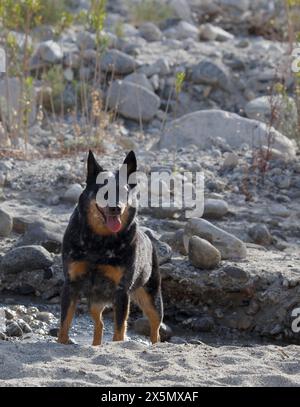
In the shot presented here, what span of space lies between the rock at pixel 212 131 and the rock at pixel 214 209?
2025 millimetres

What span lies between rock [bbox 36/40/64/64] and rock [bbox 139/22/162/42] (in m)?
2.39

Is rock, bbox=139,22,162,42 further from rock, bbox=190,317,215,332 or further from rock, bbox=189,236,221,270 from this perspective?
rock, bbox=190,317,215,332

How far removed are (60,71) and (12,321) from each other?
275 inches

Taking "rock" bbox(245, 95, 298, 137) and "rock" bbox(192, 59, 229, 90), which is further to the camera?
"rock" bbox(192, 59, 229, 90)

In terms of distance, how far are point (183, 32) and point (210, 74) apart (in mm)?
1975

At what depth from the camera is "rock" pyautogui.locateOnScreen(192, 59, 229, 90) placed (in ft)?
54.7

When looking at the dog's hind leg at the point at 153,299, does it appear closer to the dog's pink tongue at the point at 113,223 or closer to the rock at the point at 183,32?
the dog's pink tongue at the point at 113,223

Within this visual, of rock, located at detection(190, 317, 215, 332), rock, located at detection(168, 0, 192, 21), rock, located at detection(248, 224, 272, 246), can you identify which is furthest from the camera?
rock, located at detection(168, 0, 192, 21)

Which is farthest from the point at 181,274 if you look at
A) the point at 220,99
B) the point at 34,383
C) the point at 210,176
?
the point at 220,99

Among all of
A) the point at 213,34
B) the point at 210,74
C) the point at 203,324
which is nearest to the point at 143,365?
the point at 203,324

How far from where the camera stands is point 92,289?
788 cm

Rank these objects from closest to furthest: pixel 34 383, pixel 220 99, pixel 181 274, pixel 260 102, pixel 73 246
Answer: pixel 34 383 → pixel 73 246 → pixel 181 274 → pixel 260 102 → pixel 220 99

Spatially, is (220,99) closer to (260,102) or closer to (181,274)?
(260,102)

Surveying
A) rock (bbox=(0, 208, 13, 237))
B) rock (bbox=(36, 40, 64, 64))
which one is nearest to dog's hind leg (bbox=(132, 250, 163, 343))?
rock (bbox=(0, 208, 13, 237))
